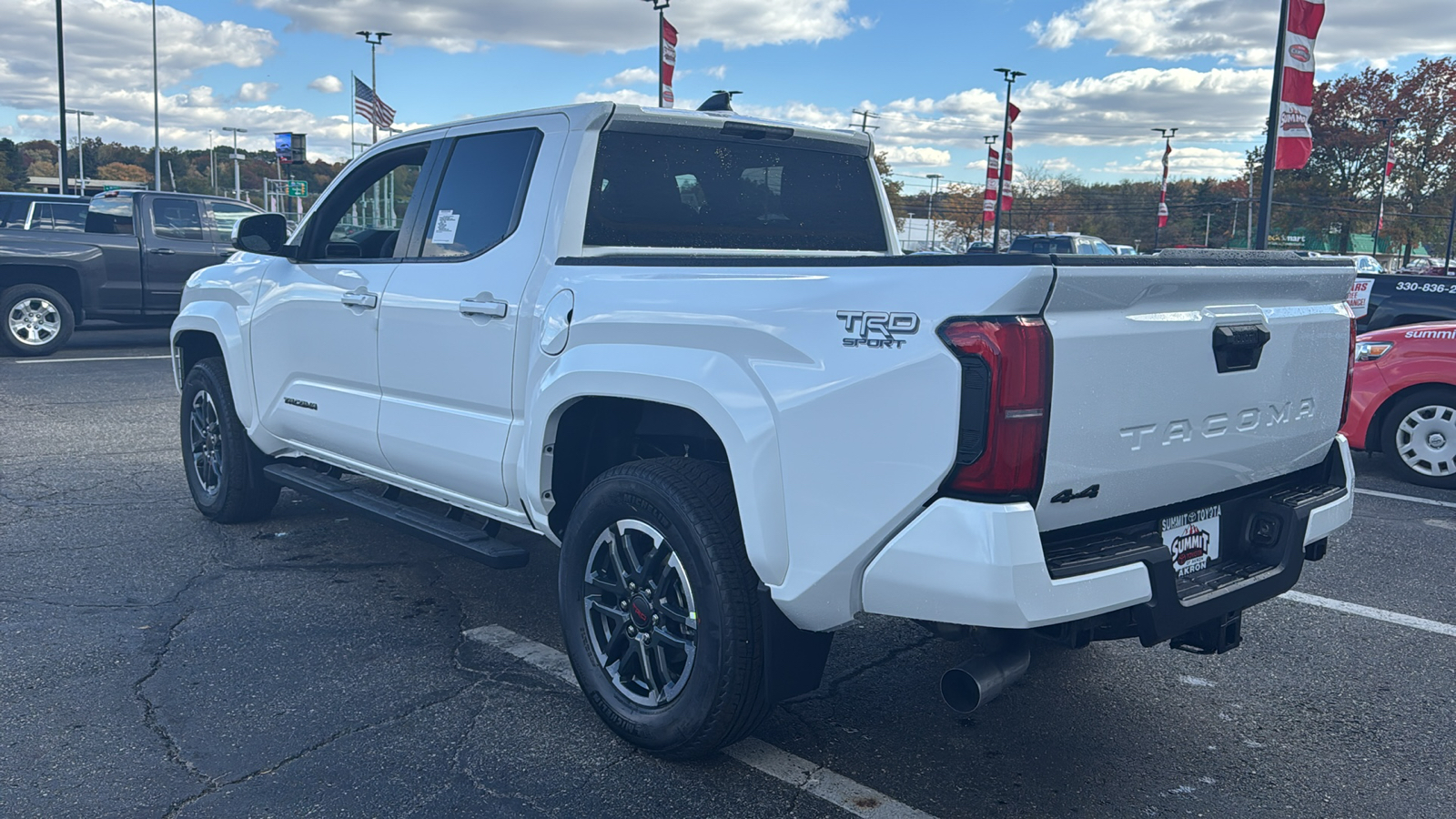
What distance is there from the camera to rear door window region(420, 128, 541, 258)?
3977 millimetres

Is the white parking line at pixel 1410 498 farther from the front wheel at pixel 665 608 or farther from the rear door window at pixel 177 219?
the rear door window at pixel 177 219

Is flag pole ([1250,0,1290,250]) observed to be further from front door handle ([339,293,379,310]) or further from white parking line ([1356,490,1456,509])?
front door handle ([339,293,379,310])

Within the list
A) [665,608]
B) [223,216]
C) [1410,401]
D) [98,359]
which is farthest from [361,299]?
[223,216]

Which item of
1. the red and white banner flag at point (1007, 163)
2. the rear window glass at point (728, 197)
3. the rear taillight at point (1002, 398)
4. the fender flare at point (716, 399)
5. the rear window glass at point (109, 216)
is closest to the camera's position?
the rear taillight at point (1002, 398)

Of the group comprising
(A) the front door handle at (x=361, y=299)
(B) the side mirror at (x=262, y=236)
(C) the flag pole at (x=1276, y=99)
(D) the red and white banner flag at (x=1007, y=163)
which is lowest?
(A) the front door handle at (x=361, y=299)

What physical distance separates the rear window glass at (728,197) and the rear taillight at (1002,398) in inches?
70.4

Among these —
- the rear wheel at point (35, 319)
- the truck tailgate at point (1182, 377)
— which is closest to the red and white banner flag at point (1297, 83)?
the truck tailgate at point (1182, 377)

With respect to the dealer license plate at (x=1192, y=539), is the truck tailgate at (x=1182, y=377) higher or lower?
higher

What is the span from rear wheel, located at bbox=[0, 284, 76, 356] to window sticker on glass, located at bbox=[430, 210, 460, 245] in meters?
Result: 10.9

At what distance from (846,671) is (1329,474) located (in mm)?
1739

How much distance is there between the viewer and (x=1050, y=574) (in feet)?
8.28

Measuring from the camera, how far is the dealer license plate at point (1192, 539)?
294 cm

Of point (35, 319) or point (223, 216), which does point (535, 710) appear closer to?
point (35, 319)

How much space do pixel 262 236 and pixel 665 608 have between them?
301 centimetres
